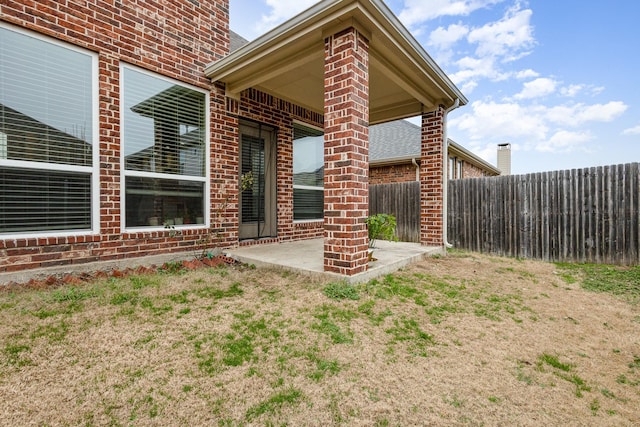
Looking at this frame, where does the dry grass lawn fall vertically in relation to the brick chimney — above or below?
below

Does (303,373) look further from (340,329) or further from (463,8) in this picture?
(463,8)

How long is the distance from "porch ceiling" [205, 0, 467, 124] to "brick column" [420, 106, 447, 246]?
0.34 metres

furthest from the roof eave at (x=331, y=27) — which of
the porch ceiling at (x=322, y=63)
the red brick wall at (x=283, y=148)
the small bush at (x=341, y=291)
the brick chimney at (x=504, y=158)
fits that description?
the brick chimney at (x=504, y=158)

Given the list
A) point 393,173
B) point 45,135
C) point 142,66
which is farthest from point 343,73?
point 393,173

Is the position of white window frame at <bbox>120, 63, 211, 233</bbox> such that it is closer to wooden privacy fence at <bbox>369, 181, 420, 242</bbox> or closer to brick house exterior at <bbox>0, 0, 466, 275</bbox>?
brick house exterior at <bbox>0, 0, 466, 275</bbox>

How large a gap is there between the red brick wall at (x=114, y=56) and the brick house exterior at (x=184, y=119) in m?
0.01

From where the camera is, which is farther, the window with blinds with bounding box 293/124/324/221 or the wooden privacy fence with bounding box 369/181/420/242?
the wooden privacy fence with bounding box 369/181/420/242

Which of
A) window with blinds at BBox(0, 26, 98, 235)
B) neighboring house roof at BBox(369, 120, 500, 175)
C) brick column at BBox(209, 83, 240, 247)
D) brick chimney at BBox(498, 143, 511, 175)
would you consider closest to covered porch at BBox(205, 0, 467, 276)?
brick column at BBox(209, 83, 240, 247)

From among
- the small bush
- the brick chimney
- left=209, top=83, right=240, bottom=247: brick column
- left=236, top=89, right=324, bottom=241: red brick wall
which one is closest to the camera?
the small bush

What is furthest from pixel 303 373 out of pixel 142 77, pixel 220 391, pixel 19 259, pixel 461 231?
pixel 461 231

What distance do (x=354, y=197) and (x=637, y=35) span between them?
26.5ft

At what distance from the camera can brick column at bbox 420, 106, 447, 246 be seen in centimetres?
560

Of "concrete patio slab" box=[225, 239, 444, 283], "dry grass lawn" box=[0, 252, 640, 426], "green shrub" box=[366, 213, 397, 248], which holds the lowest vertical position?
"dry grass lawn" box=[0, 252, 640, 426]

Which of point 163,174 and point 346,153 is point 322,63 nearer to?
point 346,153
